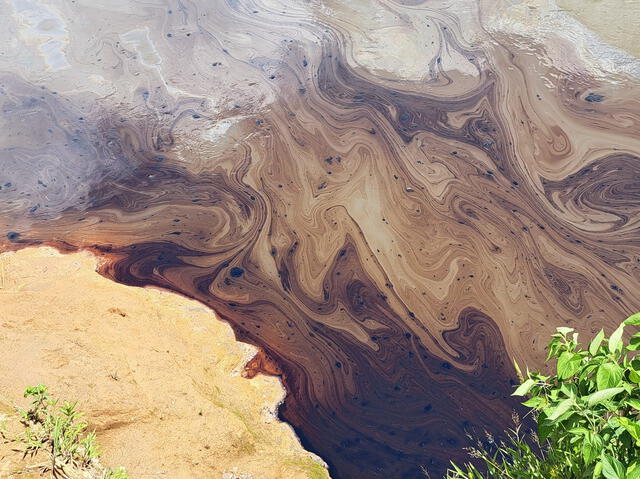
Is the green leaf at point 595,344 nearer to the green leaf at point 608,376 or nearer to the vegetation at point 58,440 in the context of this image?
the green leaf at point 608,376

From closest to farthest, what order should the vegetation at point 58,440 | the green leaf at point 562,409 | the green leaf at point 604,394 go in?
the green leaf at point 604,394, the green leaf at point 562,409, the vegetation at point 58,440

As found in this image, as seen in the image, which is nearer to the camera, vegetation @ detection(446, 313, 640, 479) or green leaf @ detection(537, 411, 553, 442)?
vegetation @ detection(446, 313, 640, 479)

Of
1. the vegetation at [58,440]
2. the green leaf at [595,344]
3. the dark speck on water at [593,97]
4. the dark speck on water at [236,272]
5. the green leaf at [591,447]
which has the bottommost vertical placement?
the dark speck on water at [236,272]

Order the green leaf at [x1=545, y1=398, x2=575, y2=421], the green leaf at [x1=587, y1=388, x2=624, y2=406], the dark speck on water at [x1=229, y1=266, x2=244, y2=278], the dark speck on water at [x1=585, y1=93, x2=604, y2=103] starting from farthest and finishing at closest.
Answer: the dark speck on water at [x1=585, y1=93, x2=604, y2=103], the dark speck on water at [x1=229, y1=266, x2=244, y2=278], the green leaf at [x1=545, y1=398, x2=575, y2=421], the green leaf at [x1=587, y1=388, x2=624, y2=406]

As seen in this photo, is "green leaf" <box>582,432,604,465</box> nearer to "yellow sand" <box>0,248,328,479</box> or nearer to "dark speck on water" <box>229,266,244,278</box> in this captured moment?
"yellow sand" <box>0,248,328,479</box>

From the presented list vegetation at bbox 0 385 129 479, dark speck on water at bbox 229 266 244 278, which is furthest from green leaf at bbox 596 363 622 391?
dark speck on water at bbox 229 266 244 278

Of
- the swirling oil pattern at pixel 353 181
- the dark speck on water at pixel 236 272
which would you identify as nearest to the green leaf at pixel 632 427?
the swirling oil pattern at pixel 353 181
